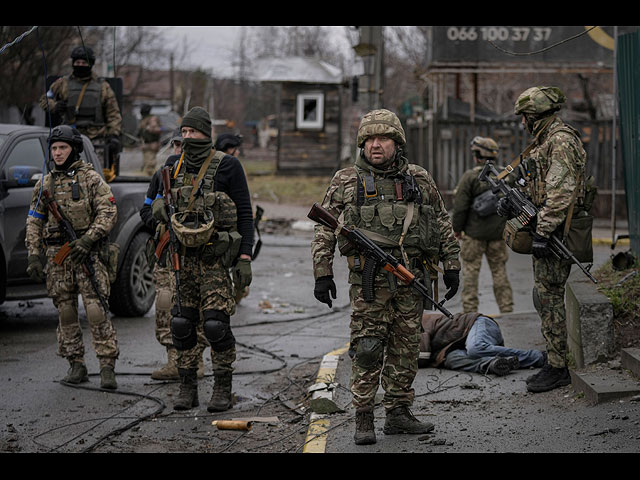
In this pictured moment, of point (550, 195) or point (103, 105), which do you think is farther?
point (103, 105)

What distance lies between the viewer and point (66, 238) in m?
7.25

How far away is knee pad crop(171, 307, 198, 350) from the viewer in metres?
6.57

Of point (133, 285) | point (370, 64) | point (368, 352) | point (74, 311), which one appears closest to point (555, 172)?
point (368, 352)

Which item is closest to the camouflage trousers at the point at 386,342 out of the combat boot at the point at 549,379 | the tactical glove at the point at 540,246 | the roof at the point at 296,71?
the tactical glove at the point at 540,246

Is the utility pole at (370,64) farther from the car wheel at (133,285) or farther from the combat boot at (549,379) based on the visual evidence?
the combat boot at (549,379)

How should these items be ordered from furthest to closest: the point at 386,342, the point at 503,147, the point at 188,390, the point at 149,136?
the point at 149,136 < the point at 503,147 < the point at 188,390 < the point at 386,342

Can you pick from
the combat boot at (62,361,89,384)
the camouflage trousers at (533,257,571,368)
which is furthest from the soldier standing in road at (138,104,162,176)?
the camouflage trousers at (533,257,571,368)

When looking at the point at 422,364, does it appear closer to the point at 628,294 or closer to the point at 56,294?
the point at 628,294

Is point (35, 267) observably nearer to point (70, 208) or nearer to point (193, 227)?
point (70, 208)

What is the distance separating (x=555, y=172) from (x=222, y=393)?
2854mm

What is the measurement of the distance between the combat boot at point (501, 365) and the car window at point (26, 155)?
16.1ft

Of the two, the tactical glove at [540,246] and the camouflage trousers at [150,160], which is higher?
the camouflage trousers at [150,160]

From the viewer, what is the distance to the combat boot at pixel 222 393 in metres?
6.58
